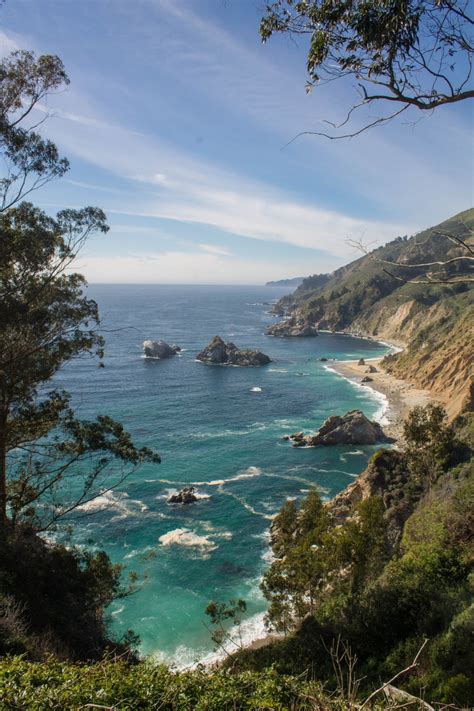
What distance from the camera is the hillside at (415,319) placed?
6544cm

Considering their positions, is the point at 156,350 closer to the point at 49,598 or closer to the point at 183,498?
the point at 183,498

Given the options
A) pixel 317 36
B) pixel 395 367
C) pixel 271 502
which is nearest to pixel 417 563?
pixel 317 36

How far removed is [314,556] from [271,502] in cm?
1775

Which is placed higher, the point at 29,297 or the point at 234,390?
the point at 29,297

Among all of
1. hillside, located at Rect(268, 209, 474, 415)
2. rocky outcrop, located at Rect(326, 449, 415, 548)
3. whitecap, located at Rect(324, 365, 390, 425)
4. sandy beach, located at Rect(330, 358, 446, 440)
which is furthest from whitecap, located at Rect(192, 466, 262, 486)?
hillside, located at Rect(268, 209, 474, 415)

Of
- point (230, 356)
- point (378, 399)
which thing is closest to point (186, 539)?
point (378, 399)

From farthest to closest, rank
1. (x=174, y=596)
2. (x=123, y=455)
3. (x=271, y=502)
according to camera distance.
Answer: (x=271, y=502)
(x=174, y=596)
(x=123, y=455)

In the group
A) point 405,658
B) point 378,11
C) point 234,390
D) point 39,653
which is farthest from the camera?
point 234,390

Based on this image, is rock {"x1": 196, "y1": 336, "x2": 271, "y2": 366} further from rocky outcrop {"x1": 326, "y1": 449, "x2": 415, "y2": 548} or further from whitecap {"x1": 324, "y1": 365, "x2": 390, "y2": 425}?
rocky outcrop {"x1": 326, "y1": 449, "x2": 415, "y2": 548}

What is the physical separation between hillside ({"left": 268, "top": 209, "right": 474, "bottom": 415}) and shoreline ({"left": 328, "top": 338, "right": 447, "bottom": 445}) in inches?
75.5

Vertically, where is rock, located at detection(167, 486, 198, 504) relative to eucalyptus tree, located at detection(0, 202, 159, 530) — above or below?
below

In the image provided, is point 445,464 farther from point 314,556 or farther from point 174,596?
point 174,596

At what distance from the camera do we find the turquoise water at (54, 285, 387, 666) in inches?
Answer: 1045

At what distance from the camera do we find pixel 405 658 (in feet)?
42.3
